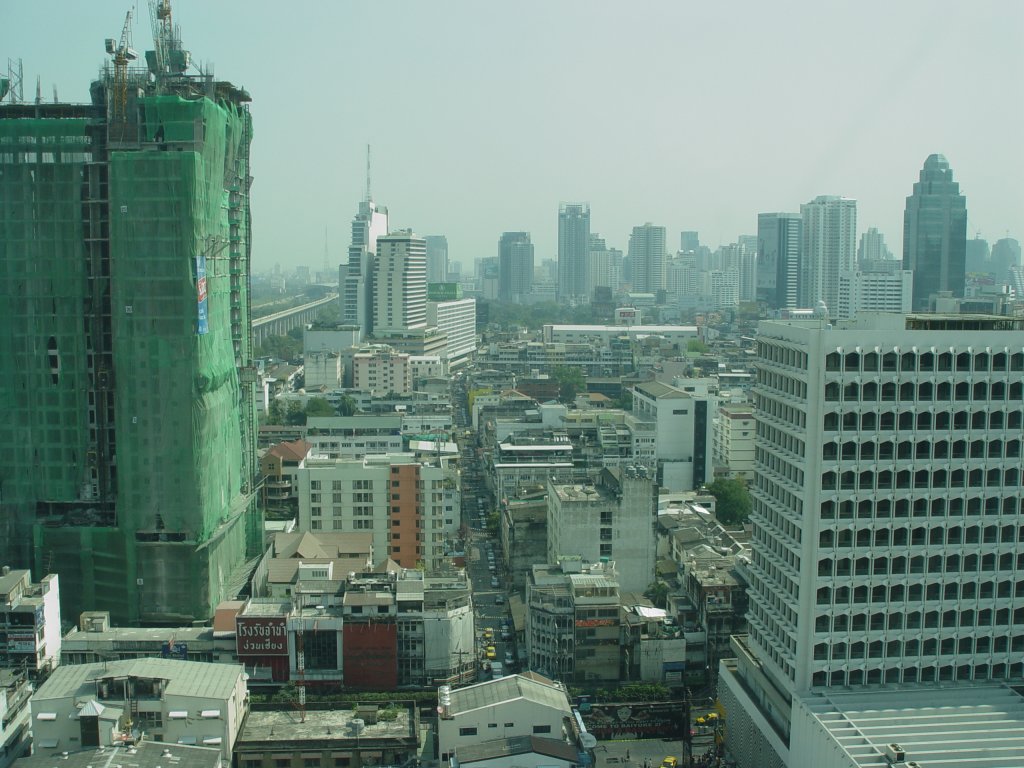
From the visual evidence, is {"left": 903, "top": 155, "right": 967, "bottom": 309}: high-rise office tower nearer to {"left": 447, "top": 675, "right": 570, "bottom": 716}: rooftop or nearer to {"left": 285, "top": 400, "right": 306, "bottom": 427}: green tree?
{"left": 285, "top": 400, "right": 306, "bottom": 427}: green tree

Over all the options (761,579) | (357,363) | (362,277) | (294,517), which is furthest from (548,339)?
(761,579)

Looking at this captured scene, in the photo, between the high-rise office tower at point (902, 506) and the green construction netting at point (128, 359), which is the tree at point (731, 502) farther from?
the high-rise office tower at point (902, 506)

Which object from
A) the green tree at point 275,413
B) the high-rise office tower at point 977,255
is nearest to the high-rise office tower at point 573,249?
the high-rise office tower at point 977,255

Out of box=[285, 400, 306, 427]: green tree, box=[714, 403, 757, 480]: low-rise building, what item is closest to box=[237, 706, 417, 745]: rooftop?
box=[714, 403, 757, 480]: low-rise building

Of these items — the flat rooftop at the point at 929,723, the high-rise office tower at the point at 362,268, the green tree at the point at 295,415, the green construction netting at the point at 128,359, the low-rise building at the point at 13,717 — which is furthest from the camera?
the high-rise office tower at the point at 362,268

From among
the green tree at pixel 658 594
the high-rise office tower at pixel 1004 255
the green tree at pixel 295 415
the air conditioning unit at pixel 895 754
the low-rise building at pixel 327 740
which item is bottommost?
the low-rise building at pixel 327 740

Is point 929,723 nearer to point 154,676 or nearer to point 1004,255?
point 154,676
